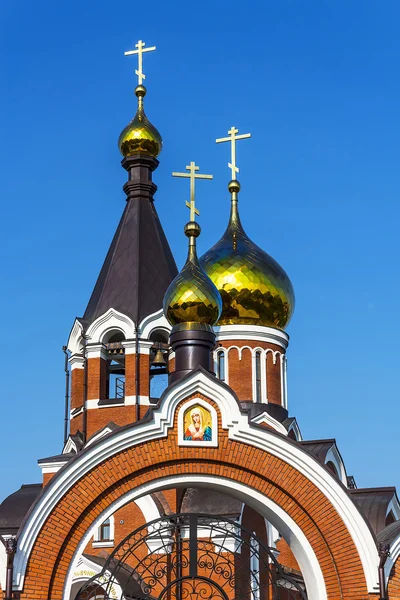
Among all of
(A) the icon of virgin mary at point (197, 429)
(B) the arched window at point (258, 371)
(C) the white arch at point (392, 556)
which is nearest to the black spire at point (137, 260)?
(B) the arched window at point (258, 371)

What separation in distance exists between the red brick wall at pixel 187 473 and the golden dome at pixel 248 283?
25.8 feet

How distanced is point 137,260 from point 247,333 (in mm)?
2285

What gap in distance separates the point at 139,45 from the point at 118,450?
11388mm

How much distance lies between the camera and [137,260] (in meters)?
18.1

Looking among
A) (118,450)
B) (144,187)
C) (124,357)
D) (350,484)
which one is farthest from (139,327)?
(118,450)

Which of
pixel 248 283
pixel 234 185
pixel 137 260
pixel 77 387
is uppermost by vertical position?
pixel 234 185

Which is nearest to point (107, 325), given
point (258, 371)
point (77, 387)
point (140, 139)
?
point (77, 387)

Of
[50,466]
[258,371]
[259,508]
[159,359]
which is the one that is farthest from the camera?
[258,371]

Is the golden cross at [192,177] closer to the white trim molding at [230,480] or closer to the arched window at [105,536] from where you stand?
the white trim molding at [230,480]

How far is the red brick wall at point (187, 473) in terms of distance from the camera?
9.62 meters

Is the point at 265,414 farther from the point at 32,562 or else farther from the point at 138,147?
the point at 32,562

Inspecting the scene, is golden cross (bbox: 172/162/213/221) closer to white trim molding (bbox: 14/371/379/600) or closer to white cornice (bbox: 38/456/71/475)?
white trim molding (bbox: 14/371/379/600)

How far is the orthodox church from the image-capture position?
9.70m

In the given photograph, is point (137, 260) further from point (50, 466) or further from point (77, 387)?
point (50, 466)
